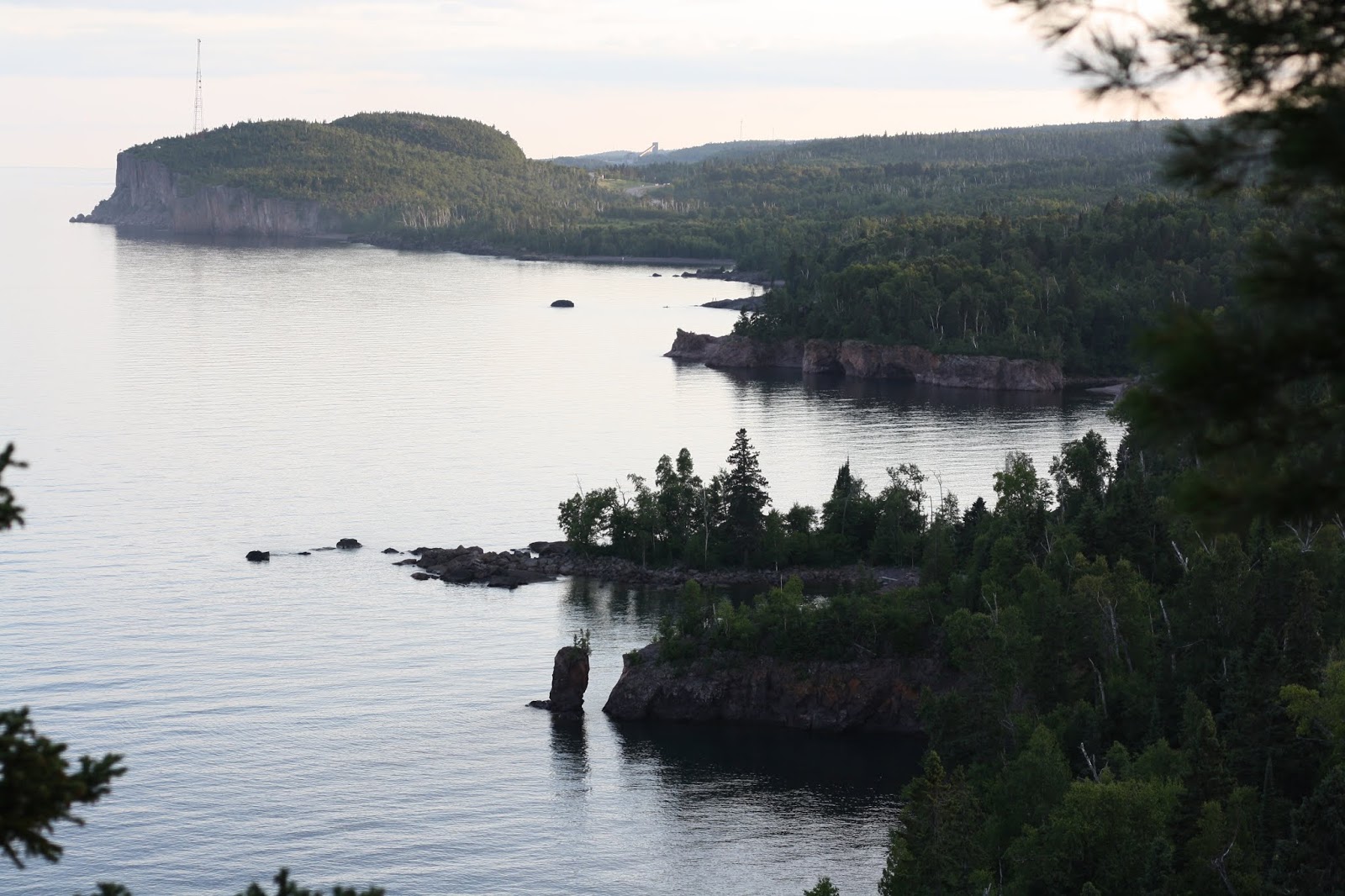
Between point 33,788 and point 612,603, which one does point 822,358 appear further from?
point 33,788

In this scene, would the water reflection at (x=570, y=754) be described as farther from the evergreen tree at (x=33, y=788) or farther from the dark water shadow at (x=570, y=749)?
the evergreen tree at (x=33, y=788)

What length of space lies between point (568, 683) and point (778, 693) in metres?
6.01

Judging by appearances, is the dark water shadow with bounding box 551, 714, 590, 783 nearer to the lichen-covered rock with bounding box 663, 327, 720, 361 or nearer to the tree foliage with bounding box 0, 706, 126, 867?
the tree foliage with bounding box 0, 706, 126, 867

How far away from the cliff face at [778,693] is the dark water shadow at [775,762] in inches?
15.3

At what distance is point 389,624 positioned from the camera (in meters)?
58.7

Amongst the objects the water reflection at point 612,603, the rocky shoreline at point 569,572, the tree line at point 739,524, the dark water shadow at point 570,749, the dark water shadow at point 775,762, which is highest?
the tree line at point 739,524

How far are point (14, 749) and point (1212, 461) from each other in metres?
7.27

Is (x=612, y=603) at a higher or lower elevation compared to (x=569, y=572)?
lower

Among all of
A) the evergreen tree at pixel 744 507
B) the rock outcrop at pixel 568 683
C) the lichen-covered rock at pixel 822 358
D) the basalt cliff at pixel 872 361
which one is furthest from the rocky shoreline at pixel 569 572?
the lichen-covered rock at pixel 822 358

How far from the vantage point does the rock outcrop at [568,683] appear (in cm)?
5109

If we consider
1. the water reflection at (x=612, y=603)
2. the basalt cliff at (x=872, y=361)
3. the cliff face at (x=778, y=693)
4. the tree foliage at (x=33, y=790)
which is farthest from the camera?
the basalt cliff at (x=872, y=361)

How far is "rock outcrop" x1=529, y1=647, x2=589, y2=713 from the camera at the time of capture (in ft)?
168

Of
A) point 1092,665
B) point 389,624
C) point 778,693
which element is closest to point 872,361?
point 389,624

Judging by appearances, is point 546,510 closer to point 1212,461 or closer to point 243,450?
point 243,450
